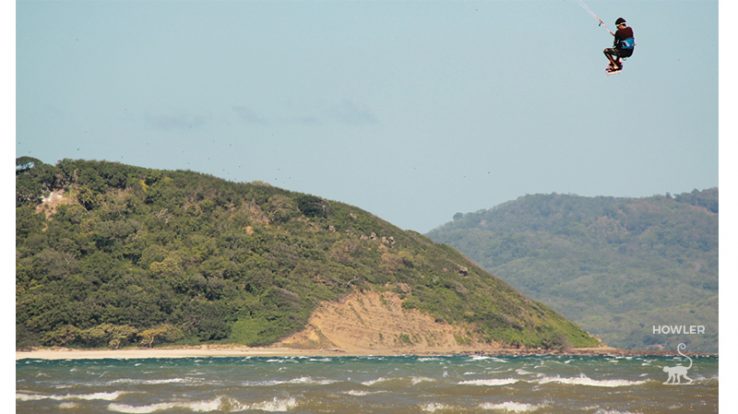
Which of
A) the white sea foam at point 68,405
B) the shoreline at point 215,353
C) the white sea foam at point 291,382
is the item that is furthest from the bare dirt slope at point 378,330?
the white sea foam at point 68,405

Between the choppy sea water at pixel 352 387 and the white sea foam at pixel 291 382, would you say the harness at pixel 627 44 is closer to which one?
the choppy sea water at pixel 352 387

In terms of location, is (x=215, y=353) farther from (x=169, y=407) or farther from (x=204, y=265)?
(x=169, y=407)

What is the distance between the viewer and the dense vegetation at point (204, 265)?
64375mm

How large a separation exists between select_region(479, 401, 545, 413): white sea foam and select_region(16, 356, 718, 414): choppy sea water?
35 mm

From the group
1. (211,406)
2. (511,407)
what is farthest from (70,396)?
(511,407)

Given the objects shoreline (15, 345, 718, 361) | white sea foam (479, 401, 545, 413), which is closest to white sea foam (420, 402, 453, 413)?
white sea foam (479, 401, 545, 413)

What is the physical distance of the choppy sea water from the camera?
36.6 meters

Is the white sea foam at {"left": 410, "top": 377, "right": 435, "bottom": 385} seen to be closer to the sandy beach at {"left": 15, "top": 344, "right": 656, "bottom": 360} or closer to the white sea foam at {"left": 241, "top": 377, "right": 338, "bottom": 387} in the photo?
the white sea foam at {"left": 241, "top": 377, "right": 338, "bottom": 387}

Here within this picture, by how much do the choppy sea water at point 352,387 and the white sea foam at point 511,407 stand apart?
0.12ft

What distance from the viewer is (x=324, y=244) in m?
79.7

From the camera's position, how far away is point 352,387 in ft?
139

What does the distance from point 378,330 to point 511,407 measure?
33.9m
